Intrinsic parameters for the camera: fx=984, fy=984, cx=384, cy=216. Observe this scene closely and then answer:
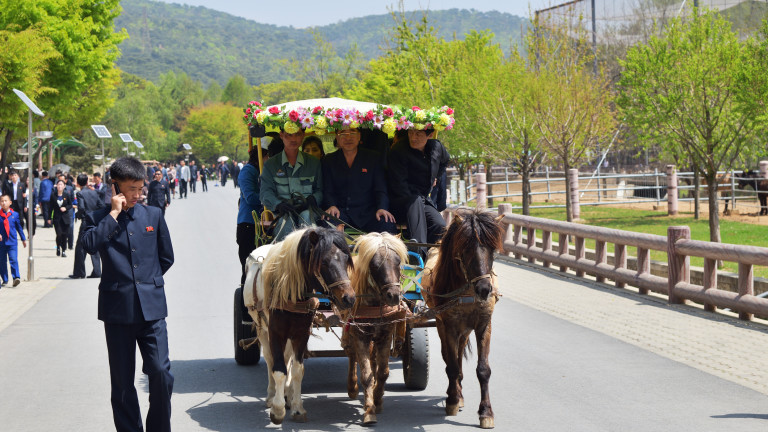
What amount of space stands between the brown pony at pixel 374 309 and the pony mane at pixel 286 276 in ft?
1.62

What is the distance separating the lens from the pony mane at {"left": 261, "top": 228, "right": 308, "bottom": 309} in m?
7.90

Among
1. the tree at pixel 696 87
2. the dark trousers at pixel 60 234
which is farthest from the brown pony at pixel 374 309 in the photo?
the dark trousers at pixel 60 234

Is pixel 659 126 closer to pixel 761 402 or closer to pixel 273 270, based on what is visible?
pixel 761 402

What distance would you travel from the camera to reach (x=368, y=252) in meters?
7.96

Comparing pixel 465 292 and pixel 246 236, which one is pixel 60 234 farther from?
A: pixel 465 292

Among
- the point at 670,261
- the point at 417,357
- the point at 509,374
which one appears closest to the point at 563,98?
the point at 670,261

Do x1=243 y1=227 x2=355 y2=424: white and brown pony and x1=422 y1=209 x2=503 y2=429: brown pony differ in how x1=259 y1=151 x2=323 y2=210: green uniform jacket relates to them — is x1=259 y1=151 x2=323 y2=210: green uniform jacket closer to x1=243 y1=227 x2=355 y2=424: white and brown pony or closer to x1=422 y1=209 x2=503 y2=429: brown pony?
x1=243 y1=227 x2=355 y2=424: white and brown pony

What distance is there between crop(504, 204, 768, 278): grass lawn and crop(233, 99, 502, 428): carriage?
11.4m

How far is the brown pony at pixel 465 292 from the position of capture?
25.9ft

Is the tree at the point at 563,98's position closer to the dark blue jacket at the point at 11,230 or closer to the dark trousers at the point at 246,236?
the dark blue jacket at the point at 11,230

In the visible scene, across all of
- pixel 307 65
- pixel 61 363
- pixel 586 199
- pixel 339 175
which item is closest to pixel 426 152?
pixel 339 175

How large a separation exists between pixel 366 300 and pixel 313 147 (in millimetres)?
2935

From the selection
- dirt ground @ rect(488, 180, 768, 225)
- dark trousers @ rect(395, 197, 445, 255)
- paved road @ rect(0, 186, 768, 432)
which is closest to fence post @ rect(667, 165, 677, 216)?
dirt ground @ rect(488, 180, 768, 225)

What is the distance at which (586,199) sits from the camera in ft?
136
